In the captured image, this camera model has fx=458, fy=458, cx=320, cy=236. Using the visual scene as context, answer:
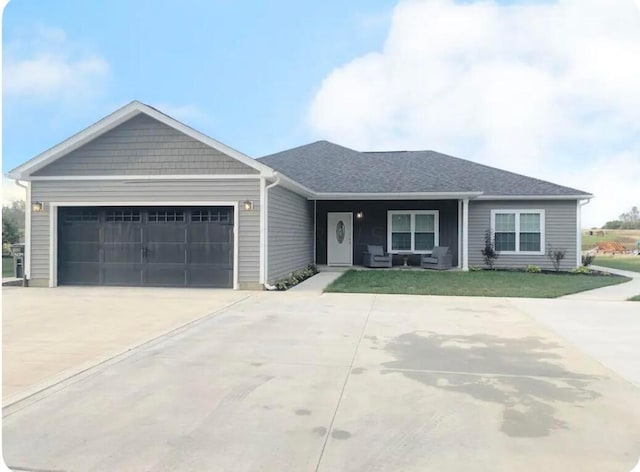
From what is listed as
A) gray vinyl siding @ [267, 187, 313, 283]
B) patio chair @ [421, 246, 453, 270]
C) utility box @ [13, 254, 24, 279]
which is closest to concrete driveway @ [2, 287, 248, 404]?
utility box @ [13, 254, 24, 279]

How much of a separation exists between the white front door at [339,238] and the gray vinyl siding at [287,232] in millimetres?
935

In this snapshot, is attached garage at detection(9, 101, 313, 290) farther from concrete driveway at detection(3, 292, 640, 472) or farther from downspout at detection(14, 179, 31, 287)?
concrete driveway at detection(3, 292, 640, 472)

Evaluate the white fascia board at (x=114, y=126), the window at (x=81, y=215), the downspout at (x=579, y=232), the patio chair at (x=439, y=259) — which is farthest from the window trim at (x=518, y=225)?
the window at (x=81, y=215)

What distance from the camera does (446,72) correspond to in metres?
16.5

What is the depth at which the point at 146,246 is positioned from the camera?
36.1 ft

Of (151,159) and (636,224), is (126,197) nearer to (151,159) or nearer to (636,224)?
(151,159)

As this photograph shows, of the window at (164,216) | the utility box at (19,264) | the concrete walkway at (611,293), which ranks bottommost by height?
the concrete walkway at (611,293)

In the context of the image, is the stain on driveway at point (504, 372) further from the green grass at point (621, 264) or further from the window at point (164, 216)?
the green grass at point (621, 264)

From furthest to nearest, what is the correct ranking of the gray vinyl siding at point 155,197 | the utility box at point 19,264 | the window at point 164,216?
the utility box at point 19,264 < the window at point 164,216 < the gray vinyl siding at point 155,197

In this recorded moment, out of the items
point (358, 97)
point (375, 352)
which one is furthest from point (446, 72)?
point (375, 352)

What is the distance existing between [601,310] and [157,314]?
24.9ft

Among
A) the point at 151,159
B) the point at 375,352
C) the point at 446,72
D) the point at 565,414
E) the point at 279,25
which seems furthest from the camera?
the point at 446,72

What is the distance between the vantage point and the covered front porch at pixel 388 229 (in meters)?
15.9

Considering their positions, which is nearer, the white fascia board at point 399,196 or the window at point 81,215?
the window at point 81,215
